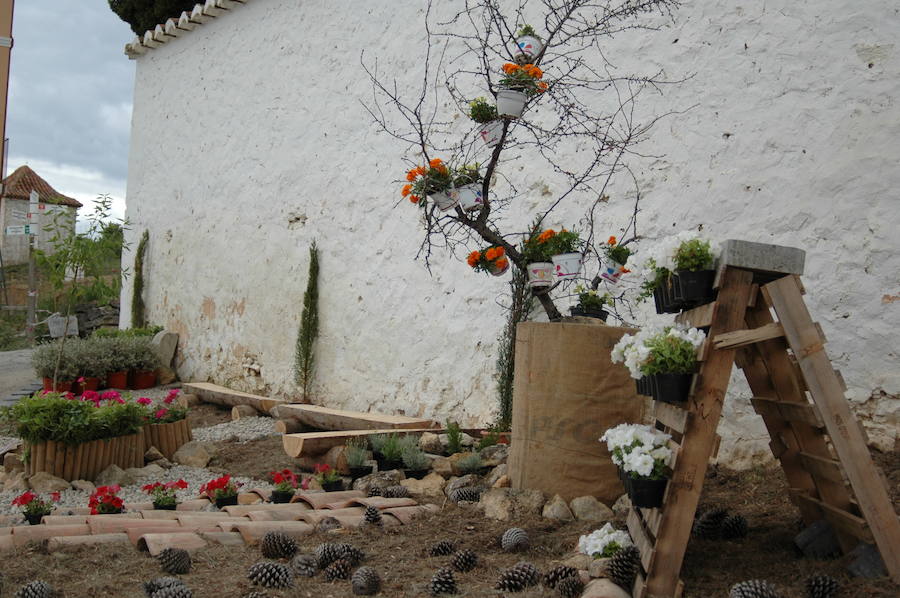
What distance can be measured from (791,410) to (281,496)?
2.56 metres

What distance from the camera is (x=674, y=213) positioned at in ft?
14.7

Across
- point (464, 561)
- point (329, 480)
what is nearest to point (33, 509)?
point (329, 480)

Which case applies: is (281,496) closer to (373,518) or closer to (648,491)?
(373,518)

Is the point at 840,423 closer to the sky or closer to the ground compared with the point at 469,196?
closer to the ground

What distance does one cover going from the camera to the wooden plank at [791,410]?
231 centimetres

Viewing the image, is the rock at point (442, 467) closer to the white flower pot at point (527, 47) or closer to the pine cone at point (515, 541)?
the pine cone at point (515, 541)

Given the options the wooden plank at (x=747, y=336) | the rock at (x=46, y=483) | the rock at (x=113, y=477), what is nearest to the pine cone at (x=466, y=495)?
the wooden plank at (x=747, y=336)

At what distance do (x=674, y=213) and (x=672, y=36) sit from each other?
1110 mm

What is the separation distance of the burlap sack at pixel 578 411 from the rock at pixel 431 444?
4.50 feet

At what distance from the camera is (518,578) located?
7.99 ft

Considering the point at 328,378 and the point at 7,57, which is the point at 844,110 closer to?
the point at 328,378

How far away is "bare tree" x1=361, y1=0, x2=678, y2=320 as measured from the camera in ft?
15.2

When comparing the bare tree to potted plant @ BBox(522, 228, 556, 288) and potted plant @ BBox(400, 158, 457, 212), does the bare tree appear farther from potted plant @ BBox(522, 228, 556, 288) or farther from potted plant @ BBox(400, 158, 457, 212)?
potted plant @ BBox(400, 158, 457, 212)

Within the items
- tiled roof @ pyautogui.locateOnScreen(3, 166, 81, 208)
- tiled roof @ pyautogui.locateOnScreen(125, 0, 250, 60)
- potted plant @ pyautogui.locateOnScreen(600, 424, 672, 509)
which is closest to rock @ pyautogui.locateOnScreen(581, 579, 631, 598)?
potted plant @ pyautogui.locateOnScreen(600, 424, 672, 509)
